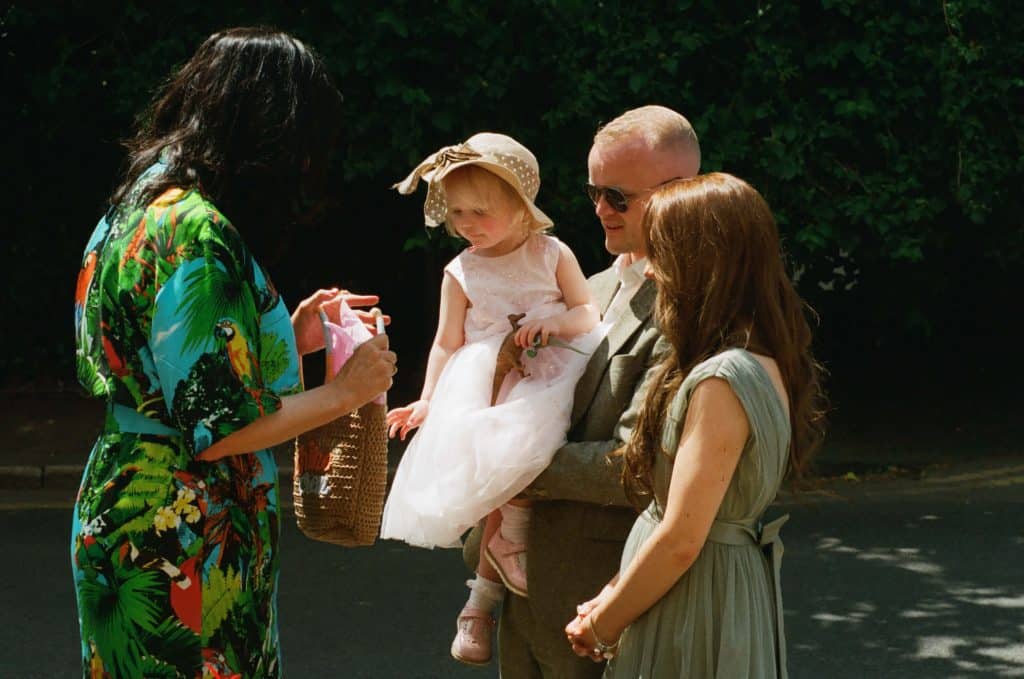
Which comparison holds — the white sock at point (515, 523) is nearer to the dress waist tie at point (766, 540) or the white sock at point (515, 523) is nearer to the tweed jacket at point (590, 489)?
the tweed jacket at point (590, 489)

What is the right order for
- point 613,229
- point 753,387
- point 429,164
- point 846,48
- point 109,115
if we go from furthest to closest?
point 109,115
point 846,48
point 429,164
point 613,229
point 753,387

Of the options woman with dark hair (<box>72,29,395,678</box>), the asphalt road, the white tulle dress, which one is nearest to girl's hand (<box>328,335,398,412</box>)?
woman with dark hair (<box>72,29,395,678</box>)

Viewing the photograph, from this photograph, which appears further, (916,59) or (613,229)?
(916,59)

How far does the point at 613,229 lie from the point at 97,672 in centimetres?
141

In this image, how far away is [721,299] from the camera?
8.25ft

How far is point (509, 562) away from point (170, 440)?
0.96 metres

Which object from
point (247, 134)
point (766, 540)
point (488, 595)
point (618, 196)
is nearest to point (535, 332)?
point (618, 196)

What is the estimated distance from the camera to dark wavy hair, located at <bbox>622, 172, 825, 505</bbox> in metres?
2.50

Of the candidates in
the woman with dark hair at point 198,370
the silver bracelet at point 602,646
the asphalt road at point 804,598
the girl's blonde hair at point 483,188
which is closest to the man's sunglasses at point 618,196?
the girl's blonde hair at point 483,188

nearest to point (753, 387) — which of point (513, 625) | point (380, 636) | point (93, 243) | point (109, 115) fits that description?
point (513, 625)

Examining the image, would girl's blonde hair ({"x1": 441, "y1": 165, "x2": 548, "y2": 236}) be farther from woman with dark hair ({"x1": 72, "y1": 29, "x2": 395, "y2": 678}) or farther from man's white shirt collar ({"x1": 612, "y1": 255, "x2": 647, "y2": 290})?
woman with dark hair ({"x1": 72, "y1": 29, "x2": 395, "y2": 678})

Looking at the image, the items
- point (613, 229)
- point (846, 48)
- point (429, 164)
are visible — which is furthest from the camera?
point (846, 48)

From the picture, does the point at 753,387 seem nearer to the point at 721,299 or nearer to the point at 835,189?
the point at 721,299

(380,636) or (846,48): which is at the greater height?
(846,48)
